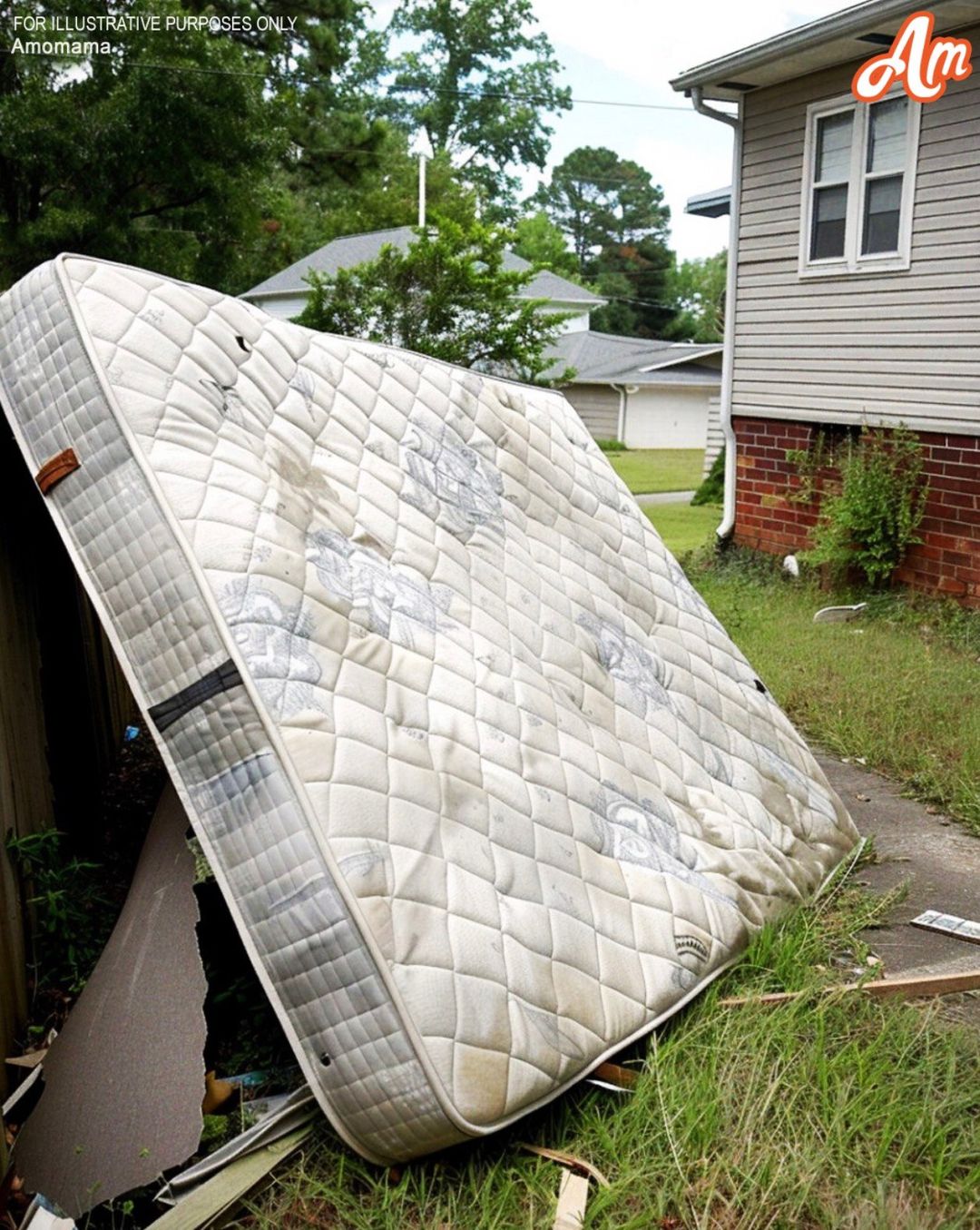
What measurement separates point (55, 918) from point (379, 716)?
3.90ft

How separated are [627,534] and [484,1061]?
7.34 feet

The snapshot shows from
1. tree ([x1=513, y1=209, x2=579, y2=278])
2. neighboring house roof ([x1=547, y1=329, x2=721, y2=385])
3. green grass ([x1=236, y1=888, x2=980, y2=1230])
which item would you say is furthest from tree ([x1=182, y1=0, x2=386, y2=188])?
tree ([x1=513, y1=209, x2=579, y2=278])

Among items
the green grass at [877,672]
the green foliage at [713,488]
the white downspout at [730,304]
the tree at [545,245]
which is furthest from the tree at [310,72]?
the tree at [545,245]

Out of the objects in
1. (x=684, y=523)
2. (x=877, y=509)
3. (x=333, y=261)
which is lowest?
(x=684, y=523)

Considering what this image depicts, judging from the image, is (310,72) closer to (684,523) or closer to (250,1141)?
(684,523)

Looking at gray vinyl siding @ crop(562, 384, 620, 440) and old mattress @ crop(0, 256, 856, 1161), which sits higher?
old mattress @ crop(0, 256, 856, 1161)

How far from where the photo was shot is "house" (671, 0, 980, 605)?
8727mm

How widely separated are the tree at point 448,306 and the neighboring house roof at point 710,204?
2272 mm

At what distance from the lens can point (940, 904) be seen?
12.3 feet

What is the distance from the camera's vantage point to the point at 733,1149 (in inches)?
92.1

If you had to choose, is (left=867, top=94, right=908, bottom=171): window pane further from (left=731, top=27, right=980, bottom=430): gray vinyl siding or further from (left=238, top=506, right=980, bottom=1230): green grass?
(left=238, top=506, right=980, bottom=1230): green grass

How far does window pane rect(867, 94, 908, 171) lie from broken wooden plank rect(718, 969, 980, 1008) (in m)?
7.94

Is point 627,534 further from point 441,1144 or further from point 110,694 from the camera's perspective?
point 441,1144

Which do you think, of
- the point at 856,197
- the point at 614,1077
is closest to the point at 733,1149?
the point at 614,1077
